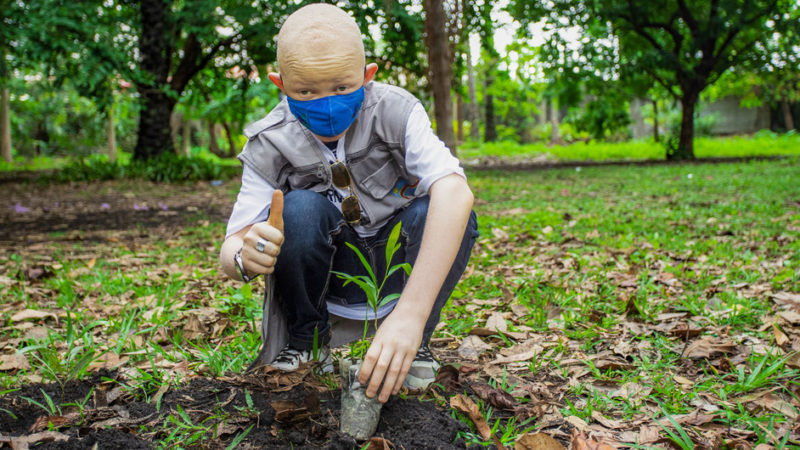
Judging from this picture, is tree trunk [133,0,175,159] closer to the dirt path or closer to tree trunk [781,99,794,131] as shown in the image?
the dirt path

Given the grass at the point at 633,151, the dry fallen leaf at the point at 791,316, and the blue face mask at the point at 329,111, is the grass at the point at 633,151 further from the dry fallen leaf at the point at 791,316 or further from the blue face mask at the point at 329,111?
the blue face mask at the point at 329,111

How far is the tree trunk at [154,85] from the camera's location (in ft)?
33.3

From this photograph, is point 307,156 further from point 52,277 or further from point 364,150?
point 52,277

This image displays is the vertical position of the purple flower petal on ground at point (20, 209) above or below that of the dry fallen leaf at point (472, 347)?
above

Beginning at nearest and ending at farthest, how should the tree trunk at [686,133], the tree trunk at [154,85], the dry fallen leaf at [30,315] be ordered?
the dry fallen leaf at [30,315] < the tree trunk at [154,85] < the tree trunk at [686,133]

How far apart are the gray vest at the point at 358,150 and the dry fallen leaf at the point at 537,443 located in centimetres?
80

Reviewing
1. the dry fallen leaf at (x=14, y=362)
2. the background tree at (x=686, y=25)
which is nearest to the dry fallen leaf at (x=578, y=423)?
the dry fallen leaf at (x=14, y=362)

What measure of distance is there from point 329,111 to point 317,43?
0.19m

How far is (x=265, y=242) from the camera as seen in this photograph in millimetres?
1440

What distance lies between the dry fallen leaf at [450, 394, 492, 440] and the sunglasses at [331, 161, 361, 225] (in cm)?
63

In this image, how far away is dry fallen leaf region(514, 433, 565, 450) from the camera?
4.69 ft

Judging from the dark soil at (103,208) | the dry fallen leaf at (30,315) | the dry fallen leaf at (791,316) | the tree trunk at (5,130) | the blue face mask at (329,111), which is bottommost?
the dry fallen leaf at (791,316)

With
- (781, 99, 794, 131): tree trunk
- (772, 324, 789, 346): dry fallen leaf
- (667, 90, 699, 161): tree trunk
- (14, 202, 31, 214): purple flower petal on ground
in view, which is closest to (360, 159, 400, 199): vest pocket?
(772, 324, 789, 346): dry fallen leaf

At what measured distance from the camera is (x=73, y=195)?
8.23 metres
